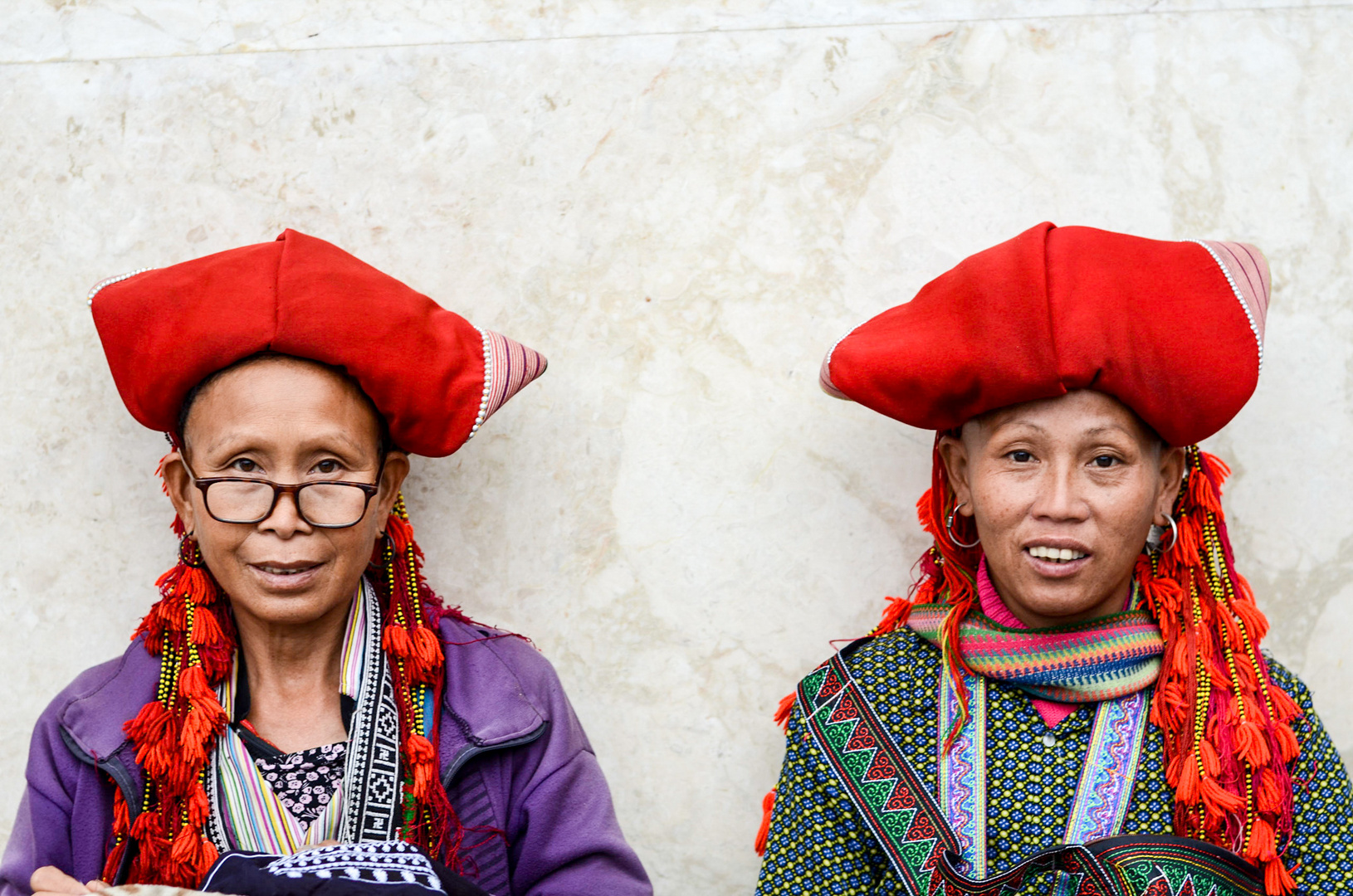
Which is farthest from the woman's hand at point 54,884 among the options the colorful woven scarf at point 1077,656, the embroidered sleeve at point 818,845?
the colorful woven scarf at point 1077,656

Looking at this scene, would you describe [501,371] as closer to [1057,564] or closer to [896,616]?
[896,616]

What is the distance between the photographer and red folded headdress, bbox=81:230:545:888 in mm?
1878

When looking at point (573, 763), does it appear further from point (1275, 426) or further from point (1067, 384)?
point (1275, 426)

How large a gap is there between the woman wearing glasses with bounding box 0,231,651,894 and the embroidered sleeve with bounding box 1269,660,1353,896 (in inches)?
37.2

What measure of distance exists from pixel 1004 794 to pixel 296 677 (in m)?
1.07

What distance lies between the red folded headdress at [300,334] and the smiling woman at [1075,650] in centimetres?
57

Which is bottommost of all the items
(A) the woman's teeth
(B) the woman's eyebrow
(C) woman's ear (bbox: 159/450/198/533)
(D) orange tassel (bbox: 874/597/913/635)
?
(D) orange tassel (bbox: 874/597/913/635)

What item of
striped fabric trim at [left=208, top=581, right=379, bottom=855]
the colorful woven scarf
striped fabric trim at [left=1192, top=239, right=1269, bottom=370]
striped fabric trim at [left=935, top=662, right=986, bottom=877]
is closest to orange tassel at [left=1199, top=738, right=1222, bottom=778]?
the colorful woven scarf

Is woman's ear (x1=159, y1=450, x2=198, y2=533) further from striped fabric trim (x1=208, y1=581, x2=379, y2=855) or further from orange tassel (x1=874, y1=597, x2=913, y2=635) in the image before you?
orange tassel (x1=874, y1=597, x2=913, y2=635)

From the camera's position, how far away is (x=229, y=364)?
1.89 metres

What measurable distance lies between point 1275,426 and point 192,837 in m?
1.88

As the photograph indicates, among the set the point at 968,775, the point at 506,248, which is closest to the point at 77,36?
the point at 506,248

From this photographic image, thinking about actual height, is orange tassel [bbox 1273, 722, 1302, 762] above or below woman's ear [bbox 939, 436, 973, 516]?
below

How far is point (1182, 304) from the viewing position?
181 centimetres
